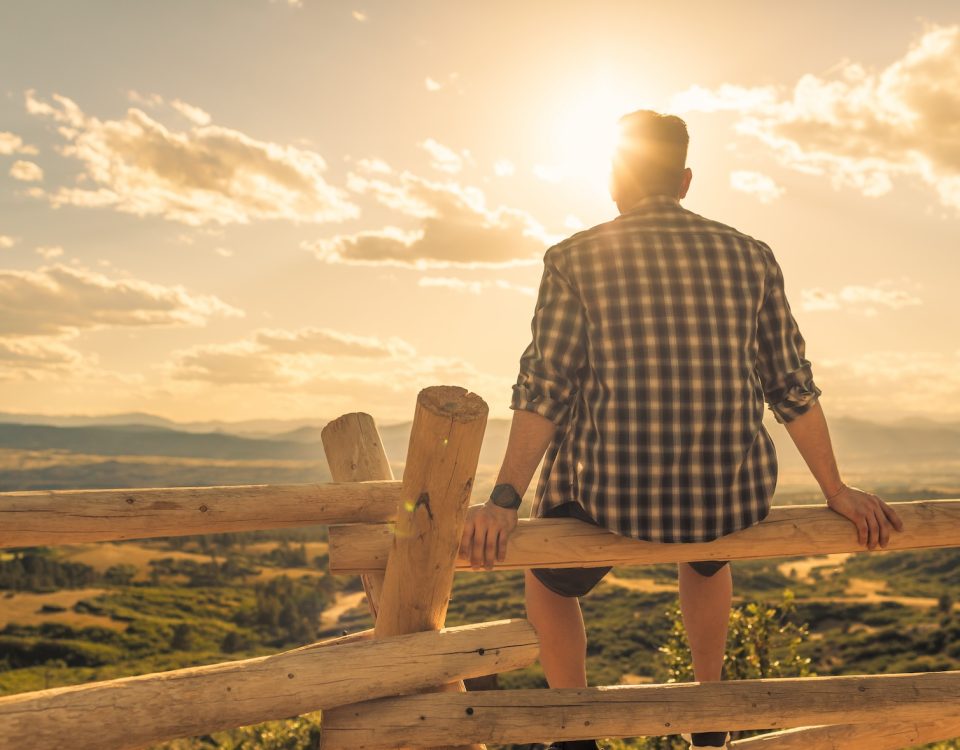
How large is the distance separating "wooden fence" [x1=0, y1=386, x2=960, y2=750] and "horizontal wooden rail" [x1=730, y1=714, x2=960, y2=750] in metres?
0.01

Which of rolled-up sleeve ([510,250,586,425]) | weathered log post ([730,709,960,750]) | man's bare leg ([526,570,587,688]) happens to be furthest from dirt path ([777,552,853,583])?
rolled-up sleeve ([510,250,586,425])

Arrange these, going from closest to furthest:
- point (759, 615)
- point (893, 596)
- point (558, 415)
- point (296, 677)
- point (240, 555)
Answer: point (296, 677) < point (558, 415) < point (759, 615) < point (893, 596) < point (240, 555)

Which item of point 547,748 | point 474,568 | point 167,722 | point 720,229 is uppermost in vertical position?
point 720,229

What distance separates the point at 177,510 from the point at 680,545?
201cm

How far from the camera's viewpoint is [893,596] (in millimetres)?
102438

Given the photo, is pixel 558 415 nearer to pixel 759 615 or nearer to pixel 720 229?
pixel 720 229

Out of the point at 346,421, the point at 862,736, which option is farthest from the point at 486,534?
the point at 862,736

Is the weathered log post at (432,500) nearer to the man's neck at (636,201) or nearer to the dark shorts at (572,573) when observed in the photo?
the dark shorts at (572,573)

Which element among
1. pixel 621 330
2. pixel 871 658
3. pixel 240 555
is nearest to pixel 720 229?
pixel 621 330

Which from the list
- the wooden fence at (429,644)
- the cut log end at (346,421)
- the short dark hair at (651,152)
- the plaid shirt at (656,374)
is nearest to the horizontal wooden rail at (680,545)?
the wooden fence at (429,644)

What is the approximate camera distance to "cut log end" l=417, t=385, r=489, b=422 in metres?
2.90

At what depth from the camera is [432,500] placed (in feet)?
9.89

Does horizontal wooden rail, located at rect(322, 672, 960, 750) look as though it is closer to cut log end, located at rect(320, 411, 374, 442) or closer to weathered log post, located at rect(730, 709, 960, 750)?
weathered log post, located at rect(730, 709, 960, 750)

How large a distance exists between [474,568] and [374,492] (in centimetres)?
57
